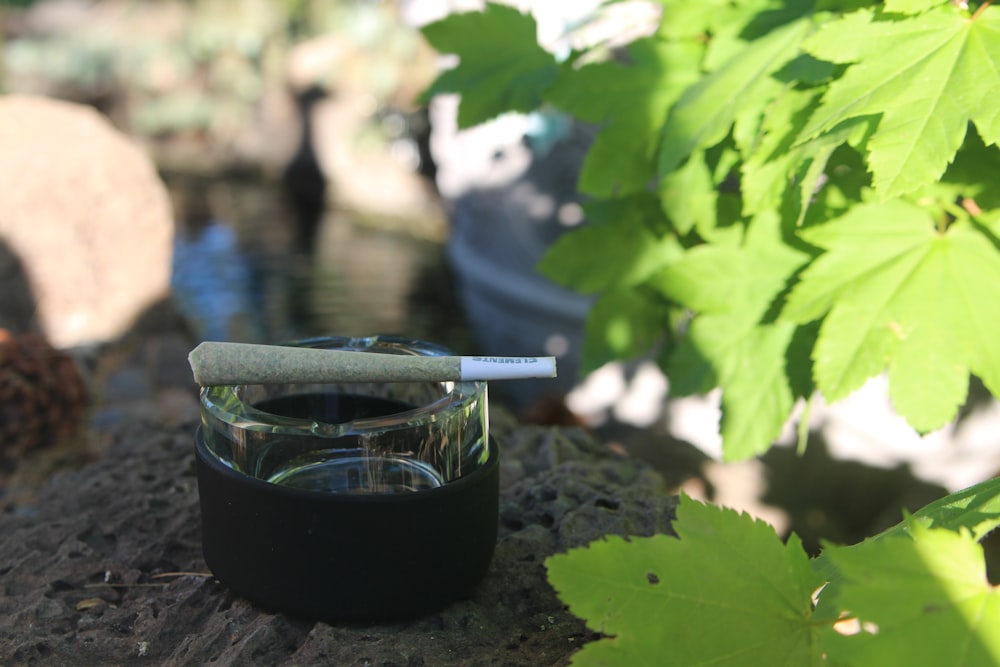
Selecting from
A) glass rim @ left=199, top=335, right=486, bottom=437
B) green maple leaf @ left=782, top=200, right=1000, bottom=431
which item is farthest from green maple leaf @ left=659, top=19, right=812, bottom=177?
glass rim @ left=199, top=335, right=486, bottom=437

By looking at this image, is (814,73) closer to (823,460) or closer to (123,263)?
(823,460)

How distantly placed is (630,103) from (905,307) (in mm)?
344

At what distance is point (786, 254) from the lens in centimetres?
101

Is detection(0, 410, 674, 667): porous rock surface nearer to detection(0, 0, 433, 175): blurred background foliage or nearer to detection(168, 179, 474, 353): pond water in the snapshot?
detection(168, 179, 474, 353): pond water

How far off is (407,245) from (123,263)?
74.9 inches

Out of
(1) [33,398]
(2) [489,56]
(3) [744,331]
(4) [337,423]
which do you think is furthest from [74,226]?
(3) [744,331]

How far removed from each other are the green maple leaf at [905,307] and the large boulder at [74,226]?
1952 mm

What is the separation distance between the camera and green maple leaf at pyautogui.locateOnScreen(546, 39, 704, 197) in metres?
1.02

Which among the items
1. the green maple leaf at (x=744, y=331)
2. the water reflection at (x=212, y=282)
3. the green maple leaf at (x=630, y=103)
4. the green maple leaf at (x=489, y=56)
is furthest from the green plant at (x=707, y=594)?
the water reflection at (x=212, y=282)

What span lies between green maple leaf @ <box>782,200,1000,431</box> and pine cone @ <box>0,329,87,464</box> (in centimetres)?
133

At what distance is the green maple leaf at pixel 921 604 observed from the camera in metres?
0.54

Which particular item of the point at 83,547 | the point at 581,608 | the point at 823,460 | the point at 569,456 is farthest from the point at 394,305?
the point at 581,608

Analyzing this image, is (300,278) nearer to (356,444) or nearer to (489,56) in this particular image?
(489,56)

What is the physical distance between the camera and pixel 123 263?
2.57 meters
